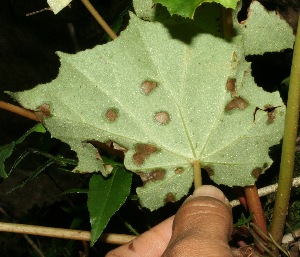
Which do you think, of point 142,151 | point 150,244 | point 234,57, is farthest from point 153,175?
point 234,57

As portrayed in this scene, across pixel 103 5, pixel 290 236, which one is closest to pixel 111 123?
pixel 290 236

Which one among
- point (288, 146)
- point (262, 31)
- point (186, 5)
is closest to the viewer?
point (186, 5)

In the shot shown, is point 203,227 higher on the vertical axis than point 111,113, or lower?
lower

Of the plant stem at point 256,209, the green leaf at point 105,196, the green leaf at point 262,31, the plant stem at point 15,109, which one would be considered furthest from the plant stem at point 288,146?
the plant stem at point 15,109

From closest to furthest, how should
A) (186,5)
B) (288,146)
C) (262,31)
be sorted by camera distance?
(186,5) → (288,146) → (262,31)

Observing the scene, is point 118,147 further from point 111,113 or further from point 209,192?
point 209,192

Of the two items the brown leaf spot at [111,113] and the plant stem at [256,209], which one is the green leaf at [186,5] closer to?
the brown leaf spot at [111,113]
